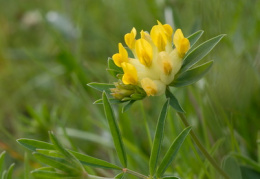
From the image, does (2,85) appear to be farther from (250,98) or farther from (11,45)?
(250,98)

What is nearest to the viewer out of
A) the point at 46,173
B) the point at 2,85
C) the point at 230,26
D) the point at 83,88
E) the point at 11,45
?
the point at 46,173

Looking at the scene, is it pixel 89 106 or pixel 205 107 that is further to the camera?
pixel 89 106

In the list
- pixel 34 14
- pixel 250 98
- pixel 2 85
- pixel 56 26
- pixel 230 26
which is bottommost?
pixel 250 98

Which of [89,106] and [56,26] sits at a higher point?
[56,26]

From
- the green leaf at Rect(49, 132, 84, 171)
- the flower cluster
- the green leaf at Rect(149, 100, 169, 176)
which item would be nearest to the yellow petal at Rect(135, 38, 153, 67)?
the flower cluster

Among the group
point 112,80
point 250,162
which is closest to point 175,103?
point 250,162

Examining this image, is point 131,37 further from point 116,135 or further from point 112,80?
point 112,80

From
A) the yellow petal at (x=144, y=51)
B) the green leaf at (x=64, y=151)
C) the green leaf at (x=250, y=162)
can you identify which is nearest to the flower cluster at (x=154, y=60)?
the yellow petal at (x=144, y=51)

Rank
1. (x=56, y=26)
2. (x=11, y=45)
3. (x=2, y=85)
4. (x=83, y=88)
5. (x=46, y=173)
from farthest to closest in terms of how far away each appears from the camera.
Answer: (x=11, y=45) → (x=2, y=85) → (x=56, y=26) → (x=83, y=88) → (x=46, y=173)

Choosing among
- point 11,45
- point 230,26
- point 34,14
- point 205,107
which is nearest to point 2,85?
point 11,45
